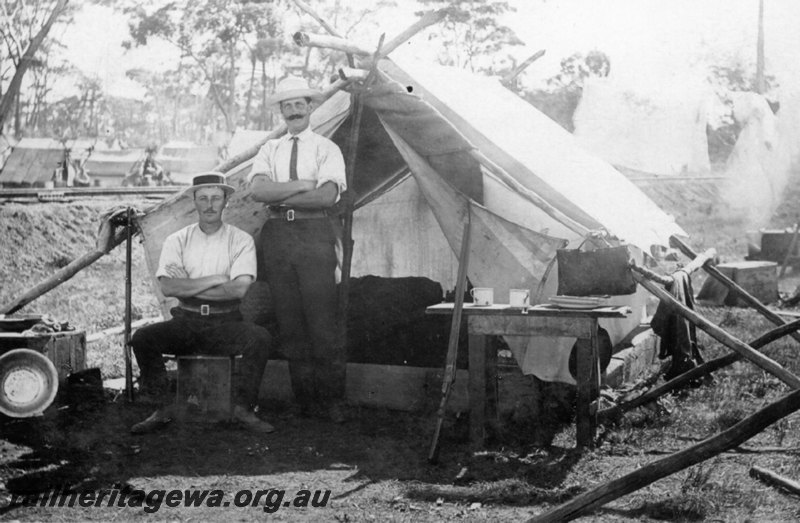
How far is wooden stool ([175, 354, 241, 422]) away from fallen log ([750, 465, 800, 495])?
312 cm

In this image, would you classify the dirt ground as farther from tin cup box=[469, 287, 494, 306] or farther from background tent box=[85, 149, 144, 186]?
background tent box=[85, 149, 144, 186]

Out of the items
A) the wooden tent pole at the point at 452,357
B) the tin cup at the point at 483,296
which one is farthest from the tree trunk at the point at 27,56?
the tin cup at the point at 483,296

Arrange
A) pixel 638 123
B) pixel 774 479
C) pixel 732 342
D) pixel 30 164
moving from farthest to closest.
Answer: pixel 30 164, pixel 638 123, pixel 732 342, pixel 774 479

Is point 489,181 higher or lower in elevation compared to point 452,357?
higher

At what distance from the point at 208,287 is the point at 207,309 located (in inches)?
5.9

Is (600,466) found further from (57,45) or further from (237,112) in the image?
(237,112)

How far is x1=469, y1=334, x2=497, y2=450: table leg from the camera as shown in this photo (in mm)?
4527

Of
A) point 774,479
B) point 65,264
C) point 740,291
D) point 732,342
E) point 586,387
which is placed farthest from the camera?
point 65,264

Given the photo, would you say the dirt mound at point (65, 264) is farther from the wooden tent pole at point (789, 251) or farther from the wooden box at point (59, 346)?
the wooden tent pole at point (789, 251)

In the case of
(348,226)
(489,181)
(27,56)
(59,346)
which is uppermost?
(27,56)

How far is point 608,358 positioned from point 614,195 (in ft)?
4.91

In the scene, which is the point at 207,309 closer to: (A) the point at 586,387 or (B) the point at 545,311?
(B) the point at 545,311

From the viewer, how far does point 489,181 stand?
17.0 feet

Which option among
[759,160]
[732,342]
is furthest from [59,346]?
[759,160]
